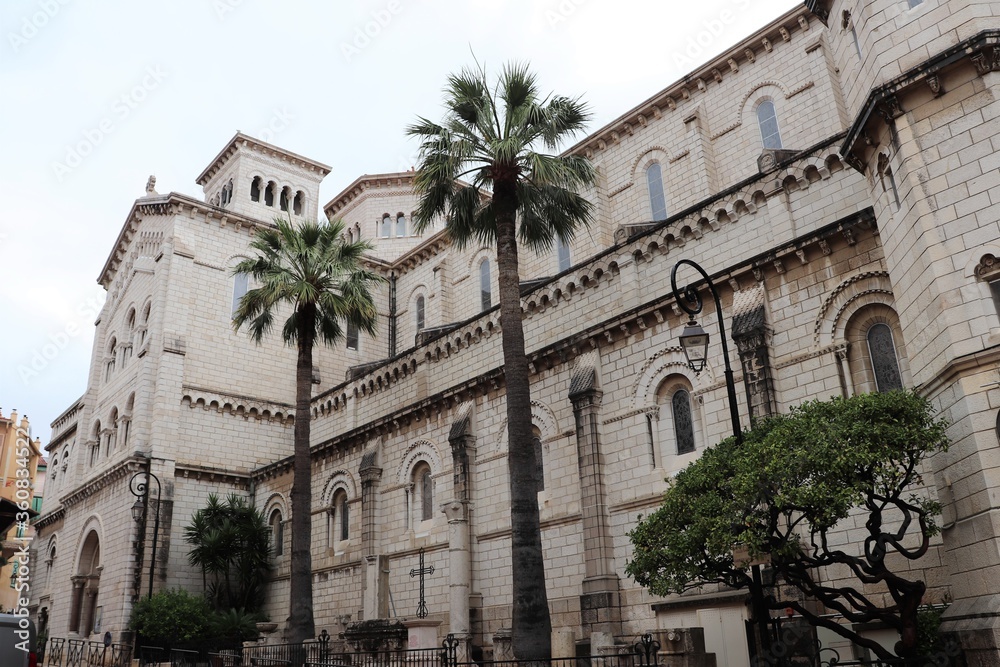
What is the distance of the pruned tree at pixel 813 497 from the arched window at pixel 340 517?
1928 cm

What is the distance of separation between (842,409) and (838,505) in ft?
5.48

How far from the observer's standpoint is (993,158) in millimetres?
12789

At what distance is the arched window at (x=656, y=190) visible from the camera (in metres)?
29.5

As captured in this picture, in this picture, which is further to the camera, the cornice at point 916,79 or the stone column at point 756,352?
the stone column at point 756,352

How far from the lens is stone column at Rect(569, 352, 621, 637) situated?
19.6 m

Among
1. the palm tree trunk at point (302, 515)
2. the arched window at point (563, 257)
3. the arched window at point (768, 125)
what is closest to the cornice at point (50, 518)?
the palm tree trunk at point (302, 515)

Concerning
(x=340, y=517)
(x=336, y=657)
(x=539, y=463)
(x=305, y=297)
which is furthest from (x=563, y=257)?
(x=336, y=657)

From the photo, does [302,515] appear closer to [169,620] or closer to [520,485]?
[520,485]

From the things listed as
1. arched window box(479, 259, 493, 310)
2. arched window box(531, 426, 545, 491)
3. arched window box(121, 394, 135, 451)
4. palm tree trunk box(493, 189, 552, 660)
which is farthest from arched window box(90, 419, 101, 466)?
palm tree trunk box(493, 189, 552, 660)

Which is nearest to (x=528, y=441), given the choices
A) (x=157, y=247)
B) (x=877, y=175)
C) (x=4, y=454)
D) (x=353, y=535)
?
(x=877, y=175)

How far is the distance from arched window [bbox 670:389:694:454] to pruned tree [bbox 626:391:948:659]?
6.02m

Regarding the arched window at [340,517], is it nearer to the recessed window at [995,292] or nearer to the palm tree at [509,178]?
the palm tree at [509,178]

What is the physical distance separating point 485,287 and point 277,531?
1372 centimetres

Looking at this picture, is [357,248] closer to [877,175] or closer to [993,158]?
[877,175]
